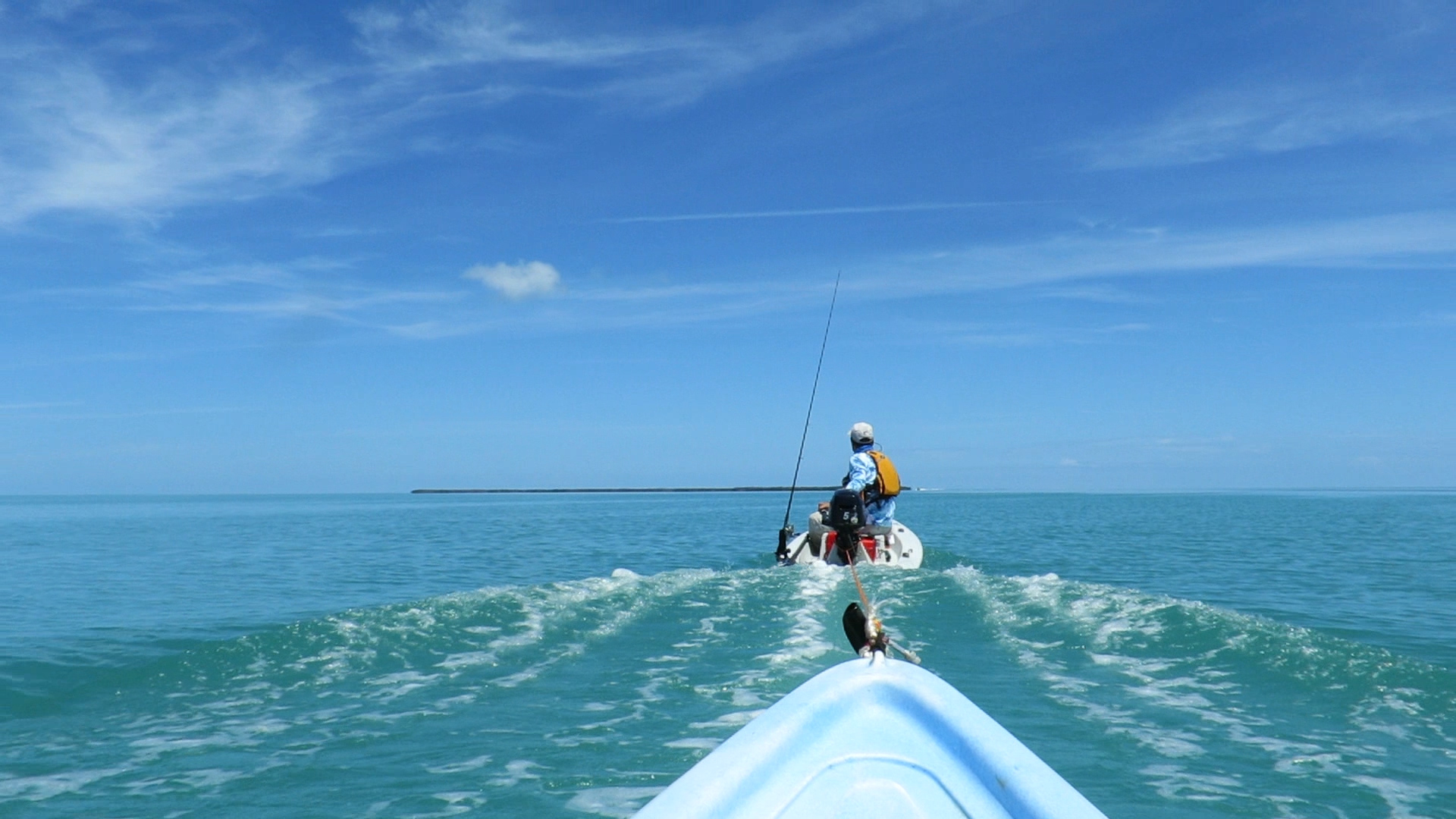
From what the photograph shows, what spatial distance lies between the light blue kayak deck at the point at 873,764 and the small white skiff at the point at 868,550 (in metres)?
9.13

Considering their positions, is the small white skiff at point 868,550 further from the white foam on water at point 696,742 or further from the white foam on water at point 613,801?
the white foam on water at point 613,801

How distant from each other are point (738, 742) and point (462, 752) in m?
2.94

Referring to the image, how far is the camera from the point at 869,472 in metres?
12.5

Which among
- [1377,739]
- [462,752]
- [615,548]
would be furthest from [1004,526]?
[462,752]

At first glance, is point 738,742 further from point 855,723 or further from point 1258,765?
point 1258,765

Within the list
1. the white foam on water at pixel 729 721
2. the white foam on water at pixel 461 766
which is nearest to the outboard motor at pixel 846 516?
the white foam on water at pixel 729 721

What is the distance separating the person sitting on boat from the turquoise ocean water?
1230 millimetres

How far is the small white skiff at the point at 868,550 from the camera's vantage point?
541 inches

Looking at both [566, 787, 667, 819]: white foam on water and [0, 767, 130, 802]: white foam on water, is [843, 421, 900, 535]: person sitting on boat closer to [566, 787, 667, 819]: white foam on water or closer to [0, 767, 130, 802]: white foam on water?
[566, 787, 667, 819]: white foam on water

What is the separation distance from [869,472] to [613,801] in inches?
322

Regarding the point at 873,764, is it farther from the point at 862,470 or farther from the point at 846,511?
the point at 862,470

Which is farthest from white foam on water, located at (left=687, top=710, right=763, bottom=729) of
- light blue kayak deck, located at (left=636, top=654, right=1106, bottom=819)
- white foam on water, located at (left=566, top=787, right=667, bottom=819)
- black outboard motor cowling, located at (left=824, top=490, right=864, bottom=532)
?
black outboard motor cowling, located at (left=824, top=490, right=864, bottom=532)

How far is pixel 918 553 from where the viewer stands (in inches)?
568

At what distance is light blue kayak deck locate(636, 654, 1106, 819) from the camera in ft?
10.9
